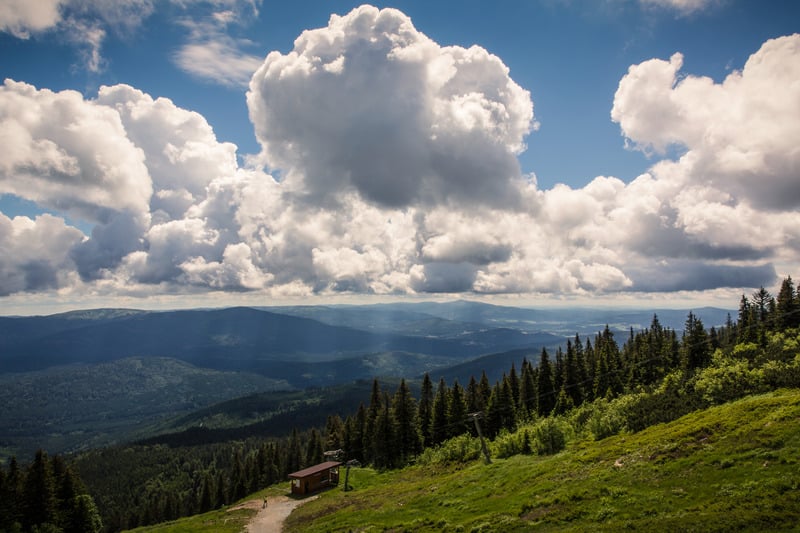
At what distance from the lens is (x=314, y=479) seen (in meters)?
68.0

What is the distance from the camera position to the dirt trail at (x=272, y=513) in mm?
47031

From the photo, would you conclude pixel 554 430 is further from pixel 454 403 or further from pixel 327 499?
pixel 454 403

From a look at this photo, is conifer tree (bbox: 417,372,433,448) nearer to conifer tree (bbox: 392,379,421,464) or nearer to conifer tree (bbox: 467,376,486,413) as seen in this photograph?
conifer tree (bbox: 392,379,421,464)

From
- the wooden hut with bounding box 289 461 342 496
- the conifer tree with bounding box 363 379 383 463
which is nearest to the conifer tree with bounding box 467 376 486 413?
the conifer tree with bounding box 363 379 383 463

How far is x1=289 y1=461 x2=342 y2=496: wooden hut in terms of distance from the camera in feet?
218

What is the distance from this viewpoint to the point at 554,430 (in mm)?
51250

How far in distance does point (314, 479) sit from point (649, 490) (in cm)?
5664

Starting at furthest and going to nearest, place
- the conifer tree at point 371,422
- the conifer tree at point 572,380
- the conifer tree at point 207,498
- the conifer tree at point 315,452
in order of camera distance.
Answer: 1. the conifer tree at point 207,498
2. the conifer tree at point 315,452
3. the conifer tree at point 371,422
4. the conifer tree at point 572,380

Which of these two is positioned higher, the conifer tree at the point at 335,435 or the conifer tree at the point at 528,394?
the conifer tree at the point at 528,394

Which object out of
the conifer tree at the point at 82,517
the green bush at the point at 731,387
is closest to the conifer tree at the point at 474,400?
the green bush at the point at 731,387

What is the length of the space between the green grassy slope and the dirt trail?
25.7ft

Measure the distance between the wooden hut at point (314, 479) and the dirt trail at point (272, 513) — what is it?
95.8 inches

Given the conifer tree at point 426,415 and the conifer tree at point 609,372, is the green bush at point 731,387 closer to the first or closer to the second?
the conifer tree at point 609,372

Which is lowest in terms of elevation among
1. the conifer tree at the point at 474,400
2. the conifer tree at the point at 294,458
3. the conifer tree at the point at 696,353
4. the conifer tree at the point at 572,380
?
the conifer tree at the point at 294,458
